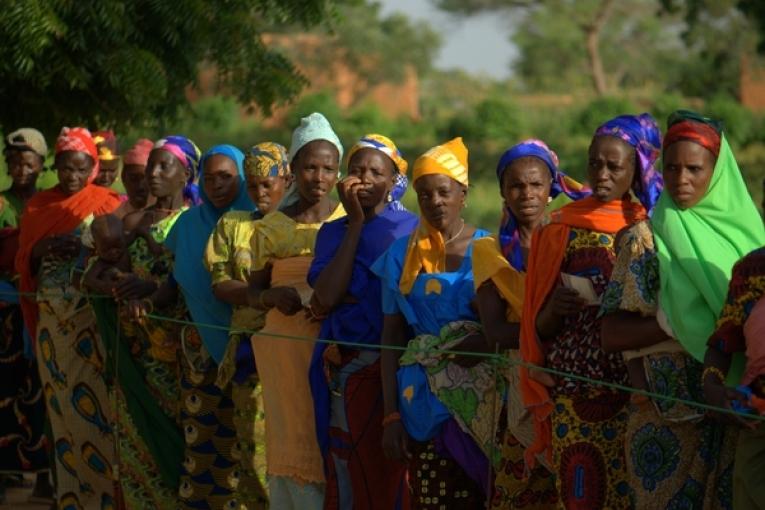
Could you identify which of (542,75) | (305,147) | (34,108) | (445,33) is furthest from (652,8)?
(305,147)

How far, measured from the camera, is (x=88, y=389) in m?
9.29

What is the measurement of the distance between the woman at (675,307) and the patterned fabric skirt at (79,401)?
4.34 metres

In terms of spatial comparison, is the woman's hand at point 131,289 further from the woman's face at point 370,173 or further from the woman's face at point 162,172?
the woman's face at point 370,173

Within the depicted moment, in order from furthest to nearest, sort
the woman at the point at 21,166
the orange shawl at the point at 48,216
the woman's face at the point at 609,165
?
the woman at the point at 21,166 → the orange shawl at the point at 48,216 → the woman's face at the point at 609,165

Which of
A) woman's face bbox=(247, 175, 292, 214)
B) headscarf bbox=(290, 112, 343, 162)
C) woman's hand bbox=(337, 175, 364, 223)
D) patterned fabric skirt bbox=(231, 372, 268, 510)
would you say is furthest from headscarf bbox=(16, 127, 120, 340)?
woman's hand bbox=(337, 175, 364, 223)

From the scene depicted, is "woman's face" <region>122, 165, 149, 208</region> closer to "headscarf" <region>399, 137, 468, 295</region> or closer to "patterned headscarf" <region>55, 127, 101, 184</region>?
"patterned headscarf" <region>55, 127, 101, 184</region>

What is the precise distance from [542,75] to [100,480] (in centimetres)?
5639

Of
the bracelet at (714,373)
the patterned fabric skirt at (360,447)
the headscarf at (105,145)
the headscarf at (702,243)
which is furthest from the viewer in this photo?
the headscarf at (105,145)

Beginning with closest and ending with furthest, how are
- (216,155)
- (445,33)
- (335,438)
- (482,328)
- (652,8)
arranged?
(482,328) < (335,438) < (216,155) < (445,33) < (652,8)

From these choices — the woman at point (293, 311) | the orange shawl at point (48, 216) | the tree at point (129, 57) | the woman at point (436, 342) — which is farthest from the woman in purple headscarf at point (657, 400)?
the tree at point (129, 57)

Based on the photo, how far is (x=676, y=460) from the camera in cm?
554

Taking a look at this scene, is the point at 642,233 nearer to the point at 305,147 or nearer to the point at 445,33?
the point at 305,147

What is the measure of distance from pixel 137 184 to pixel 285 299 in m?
2.50

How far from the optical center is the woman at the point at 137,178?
369 inches
